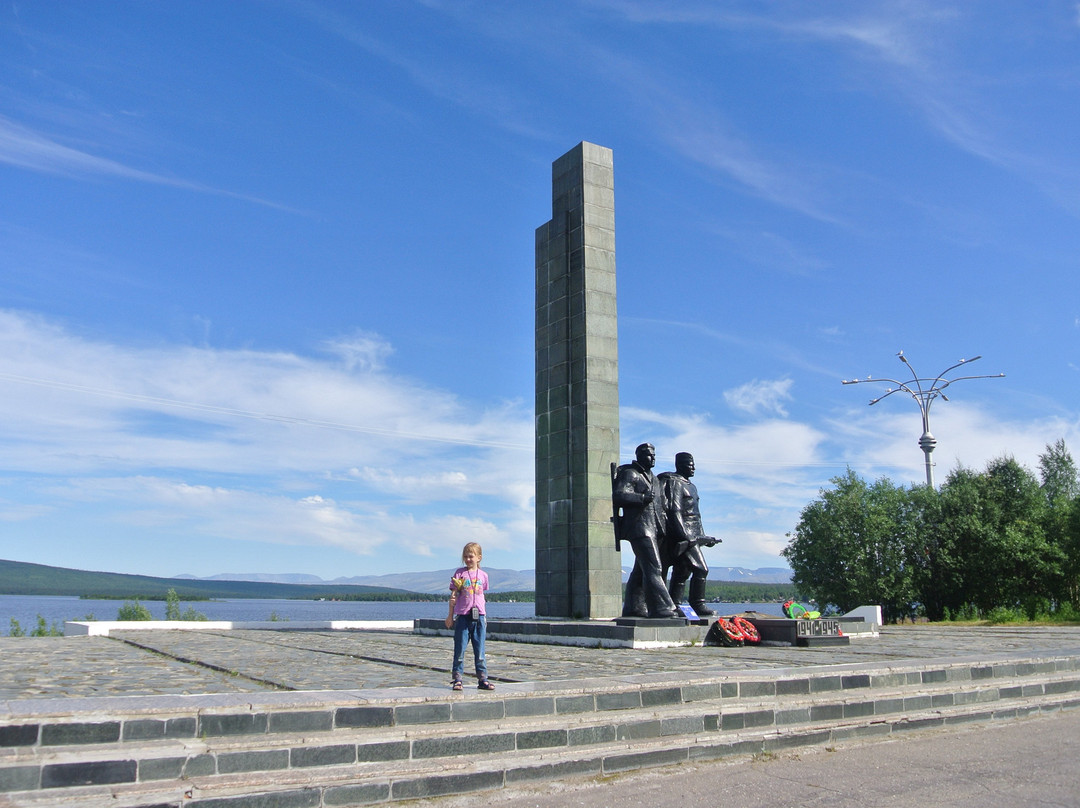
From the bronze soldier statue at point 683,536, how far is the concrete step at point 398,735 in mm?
5888

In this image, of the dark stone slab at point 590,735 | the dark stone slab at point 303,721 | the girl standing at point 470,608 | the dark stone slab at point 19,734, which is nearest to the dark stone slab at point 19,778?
the dark stone slab at point 19,734

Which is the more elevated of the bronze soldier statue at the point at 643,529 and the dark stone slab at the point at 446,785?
the bronze soldier statue at the point at 643,529

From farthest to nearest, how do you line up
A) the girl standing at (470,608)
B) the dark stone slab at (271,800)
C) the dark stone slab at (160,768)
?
the girl standing at (470,608) < the dark stone slab at (160,768) < the dark stone slab at (271,800)

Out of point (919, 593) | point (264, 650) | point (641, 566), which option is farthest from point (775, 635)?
point (919, 593)

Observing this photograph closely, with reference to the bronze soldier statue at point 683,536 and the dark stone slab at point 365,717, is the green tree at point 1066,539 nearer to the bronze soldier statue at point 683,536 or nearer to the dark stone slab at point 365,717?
the bronze soldier statue at point 683,536

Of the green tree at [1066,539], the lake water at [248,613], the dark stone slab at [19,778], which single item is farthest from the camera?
the lake water at [248,613]

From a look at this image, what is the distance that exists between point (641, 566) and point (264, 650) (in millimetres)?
5749

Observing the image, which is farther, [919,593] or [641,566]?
[919,593]

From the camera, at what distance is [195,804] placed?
4996 millimetres

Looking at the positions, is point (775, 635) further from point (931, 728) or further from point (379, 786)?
point (379, 786)

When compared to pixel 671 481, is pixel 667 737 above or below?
below

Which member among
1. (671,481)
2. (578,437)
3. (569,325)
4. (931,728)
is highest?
(569,325)

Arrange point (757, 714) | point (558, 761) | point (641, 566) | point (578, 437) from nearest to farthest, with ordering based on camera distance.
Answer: point (558, 761)
point (757, 714)
point (641, 566)
point (578, 437)

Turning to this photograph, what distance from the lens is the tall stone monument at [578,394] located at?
679 inches
